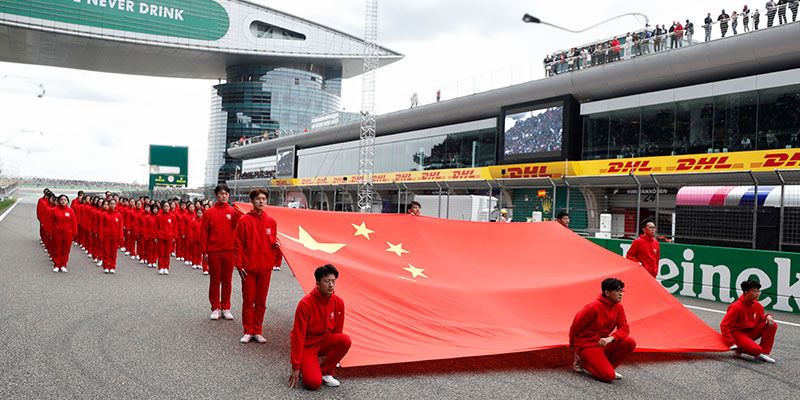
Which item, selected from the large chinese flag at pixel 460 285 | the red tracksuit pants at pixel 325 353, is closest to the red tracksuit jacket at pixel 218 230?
the large chinese flag at pixel 460 285

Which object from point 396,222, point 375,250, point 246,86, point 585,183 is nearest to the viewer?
point 375,250

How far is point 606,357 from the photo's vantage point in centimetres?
548

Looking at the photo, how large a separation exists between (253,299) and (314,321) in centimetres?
184

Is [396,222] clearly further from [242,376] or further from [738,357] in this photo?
[738,357]

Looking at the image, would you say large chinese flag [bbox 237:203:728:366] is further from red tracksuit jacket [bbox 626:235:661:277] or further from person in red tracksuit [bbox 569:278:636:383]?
red tracksuit jacket [bbox 626:235:661:277]

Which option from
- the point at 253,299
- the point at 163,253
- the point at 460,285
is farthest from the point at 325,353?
the point at 163,253

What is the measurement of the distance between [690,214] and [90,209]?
16.3m

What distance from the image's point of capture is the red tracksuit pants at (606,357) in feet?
17.3

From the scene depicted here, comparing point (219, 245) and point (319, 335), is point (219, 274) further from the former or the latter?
point (319, 335)

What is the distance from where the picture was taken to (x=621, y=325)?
546cm

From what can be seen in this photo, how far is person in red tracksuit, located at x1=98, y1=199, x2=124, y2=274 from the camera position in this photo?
39.8 ft

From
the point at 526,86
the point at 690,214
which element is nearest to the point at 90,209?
the point at 690,214

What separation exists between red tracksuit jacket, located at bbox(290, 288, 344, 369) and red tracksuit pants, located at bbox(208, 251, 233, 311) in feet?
9.47

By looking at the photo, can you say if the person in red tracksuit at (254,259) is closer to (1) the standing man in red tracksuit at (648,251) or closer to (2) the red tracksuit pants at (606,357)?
(2) the red tracksuit pants at (606,357)
